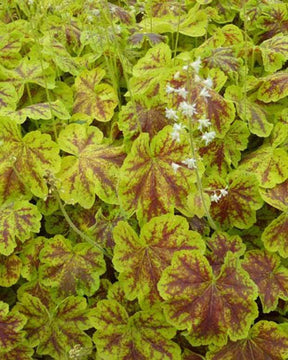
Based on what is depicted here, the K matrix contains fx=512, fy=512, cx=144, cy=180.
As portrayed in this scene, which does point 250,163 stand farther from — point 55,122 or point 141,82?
point 55,122

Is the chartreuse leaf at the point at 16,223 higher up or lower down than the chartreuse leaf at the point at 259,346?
higher up

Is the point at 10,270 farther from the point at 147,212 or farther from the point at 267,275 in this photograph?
the point at 267,275

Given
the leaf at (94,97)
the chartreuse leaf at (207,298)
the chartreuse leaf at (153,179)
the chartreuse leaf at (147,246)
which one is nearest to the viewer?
the chartreuse leaf at (207,298)

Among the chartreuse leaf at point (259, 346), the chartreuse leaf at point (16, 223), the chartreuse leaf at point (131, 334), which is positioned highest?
the chartreuse leaf at point (16, 223)

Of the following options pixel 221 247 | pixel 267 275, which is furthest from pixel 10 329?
pixel 267 275

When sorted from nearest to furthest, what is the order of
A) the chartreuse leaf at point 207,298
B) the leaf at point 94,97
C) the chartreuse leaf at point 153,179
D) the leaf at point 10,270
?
the chartreuse leaf at point 207,298 < the chartreuse leaf at point 153,179 < the leaf at point 10,270 < the leaf at point 94,97

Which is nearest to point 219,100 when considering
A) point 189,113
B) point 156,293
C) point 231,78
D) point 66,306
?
point 231,78

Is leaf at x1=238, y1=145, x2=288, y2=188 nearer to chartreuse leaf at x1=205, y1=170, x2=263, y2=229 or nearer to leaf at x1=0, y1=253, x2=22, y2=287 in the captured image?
chartreuse leaf at x1=205, y1=170, x2=263, y2=229

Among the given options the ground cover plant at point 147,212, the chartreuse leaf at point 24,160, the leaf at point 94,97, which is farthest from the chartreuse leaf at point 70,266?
the leaf at point 94,97

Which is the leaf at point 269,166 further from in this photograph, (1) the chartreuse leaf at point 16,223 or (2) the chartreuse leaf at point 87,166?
(1) the chartreuse leaf at point 16,223
